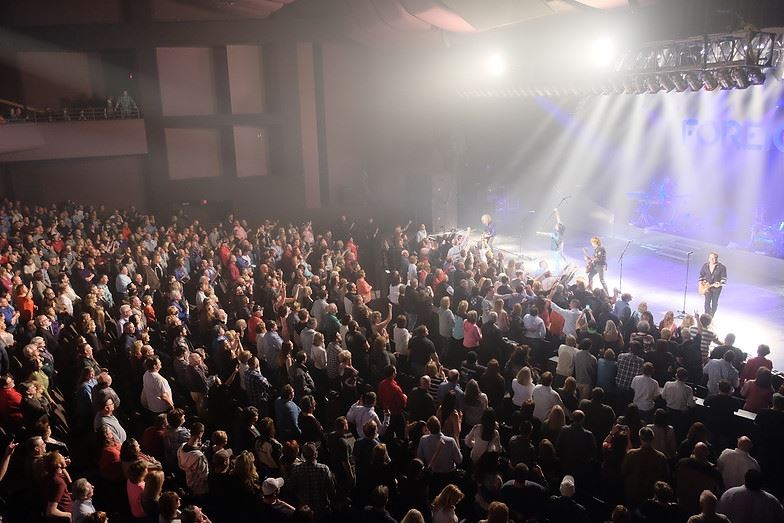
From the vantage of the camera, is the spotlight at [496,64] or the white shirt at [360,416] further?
the spotlight at [496,64]

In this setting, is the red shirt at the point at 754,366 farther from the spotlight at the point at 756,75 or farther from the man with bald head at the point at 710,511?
the spotlight at the point at 756,75

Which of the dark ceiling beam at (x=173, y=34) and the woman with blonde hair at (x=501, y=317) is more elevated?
the dark ceiling beam at (x=173, y=34)

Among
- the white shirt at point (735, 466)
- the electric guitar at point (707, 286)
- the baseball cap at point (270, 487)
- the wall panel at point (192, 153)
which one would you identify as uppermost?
the wall panel at point (192, 153)

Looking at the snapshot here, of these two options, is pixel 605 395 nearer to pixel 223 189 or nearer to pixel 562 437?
pixel 562 437

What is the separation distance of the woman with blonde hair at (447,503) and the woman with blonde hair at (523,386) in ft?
7.40

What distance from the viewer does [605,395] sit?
7.30m

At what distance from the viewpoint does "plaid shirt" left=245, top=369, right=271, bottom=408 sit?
6742 mm

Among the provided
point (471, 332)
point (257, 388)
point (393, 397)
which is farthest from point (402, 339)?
point (257, 388)

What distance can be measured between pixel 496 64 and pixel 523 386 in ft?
28.1

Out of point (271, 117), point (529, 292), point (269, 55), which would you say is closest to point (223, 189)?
point (271, 117)

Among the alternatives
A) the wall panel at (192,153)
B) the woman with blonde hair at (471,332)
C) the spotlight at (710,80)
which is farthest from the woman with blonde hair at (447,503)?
the wall panel at (192,153)

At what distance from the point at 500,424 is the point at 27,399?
15.3 ft

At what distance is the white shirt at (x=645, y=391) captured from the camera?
672 centimetres

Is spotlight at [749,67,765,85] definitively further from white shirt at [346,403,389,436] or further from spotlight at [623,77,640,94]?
white shirt at [346,403,389,436]
